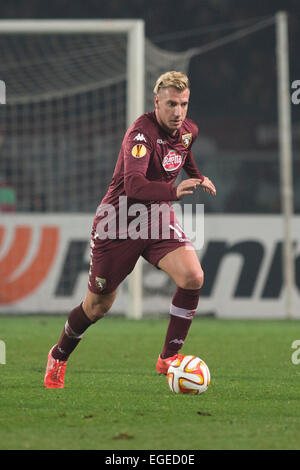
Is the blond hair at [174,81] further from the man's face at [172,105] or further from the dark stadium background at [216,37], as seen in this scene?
the dark stadium background at [216,37]

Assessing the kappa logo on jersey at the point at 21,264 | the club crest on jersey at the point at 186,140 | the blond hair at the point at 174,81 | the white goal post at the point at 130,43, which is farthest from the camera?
the kappa logo on jersey at the point at 21,264

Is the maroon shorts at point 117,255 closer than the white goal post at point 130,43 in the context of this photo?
Yes

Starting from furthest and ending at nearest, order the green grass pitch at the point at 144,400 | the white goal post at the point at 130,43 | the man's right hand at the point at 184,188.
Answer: the white goal post at the point at 130,43 < the man's right hand at the point at 184,188 < the green grass pitch at the point at 144,400

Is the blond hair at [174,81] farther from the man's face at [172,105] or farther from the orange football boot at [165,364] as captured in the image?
the orange football boot at [165,364]

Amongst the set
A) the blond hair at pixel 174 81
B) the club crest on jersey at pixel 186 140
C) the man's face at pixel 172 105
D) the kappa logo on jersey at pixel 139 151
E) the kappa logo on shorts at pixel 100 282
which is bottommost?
the kappa logo on shorts at pixel 100 282

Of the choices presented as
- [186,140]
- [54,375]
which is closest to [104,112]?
[186,140]

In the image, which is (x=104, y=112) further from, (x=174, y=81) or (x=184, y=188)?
(x=184, y=188)

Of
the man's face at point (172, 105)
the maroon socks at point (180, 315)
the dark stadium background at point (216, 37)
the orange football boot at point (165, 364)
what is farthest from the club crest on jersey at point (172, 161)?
the dark stadium background at point (216, 37)

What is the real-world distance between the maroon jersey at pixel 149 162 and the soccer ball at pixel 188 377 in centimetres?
92

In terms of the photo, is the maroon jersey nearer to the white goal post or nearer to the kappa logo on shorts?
the kappa logo on shorts

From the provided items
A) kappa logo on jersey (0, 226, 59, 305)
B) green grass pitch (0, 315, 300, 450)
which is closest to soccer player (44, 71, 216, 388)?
green grass pitch (0, 315, 300, 450)

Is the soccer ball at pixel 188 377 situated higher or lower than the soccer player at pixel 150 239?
lower

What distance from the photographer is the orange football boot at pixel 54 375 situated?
499cm
